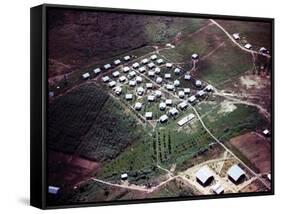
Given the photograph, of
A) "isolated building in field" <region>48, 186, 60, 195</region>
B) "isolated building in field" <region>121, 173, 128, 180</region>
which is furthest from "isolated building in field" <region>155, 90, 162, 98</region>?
"isolated building in field" <region>48, 186, 60, 195</region>

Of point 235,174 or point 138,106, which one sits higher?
point 138,106

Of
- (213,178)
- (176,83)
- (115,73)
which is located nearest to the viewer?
(115,73)

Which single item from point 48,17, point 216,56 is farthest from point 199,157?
point 48,17

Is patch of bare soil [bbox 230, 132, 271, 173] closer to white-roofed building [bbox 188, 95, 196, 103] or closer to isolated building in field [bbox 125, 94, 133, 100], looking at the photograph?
white-roofed building [bbox 188, 95, 196, 103]

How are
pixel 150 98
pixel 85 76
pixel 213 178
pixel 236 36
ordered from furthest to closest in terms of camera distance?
pixel 236 36, pixel 213 178, pixel 150 98, pixel 85 76

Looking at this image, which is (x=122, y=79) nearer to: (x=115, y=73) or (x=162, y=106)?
(x=115, y=73)

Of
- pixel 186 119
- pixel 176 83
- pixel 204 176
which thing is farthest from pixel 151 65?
pixel 204 176

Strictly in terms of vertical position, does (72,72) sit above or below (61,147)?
above

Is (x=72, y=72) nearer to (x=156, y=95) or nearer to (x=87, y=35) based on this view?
(x=87, y=35)
